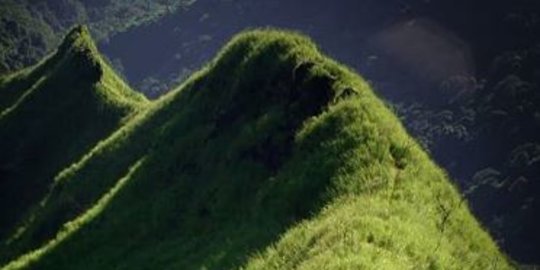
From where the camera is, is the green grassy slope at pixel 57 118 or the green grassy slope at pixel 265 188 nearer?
the green grassy slope at pixel 265 188

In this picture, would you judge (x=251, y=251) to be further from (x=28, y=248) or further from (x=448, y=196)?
(x=28, y=248)

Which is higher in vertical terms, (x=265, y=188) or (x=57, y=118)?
(x=265, y=188)

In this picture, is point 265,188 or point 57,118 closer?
point 265,188

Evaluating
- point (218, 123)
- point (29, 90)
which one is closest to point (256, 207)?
point (218, 123)

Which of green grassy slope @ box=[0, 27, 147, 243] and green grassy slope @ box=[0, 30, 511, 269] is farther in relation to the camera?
green grassy slope @ box=[0, 27, 147, 243]
